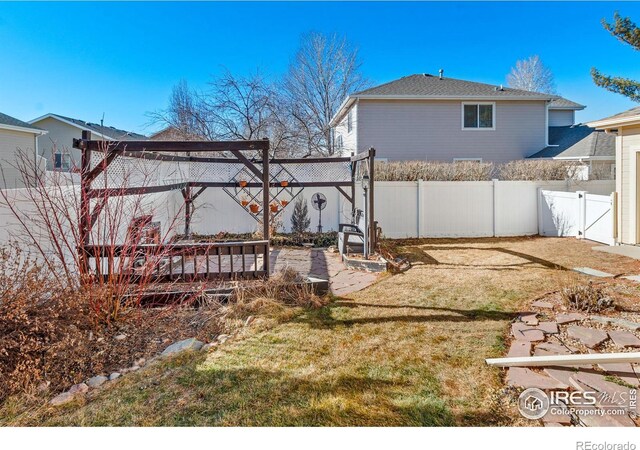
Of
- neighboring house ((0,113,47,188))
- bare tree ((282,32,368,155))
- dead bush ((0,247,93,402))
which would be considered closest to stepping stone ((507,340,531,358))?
dead bush ((0,247,93,402))

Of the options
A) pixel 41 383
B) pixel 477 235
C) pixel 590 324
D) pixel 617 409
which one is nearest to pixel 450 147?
pixel 477 235

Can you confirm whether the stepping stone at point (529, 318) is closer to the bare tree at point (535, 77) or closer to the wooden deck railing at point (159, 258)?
the wooden deck railing at point (159, 258)

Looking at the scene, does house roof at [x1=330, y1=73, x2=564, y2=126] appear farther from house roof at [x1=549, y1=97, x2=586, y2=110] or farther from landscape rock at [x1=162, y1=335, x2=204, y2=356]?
landscape rock at [x1=162, y1=335, x2=204, y2=356]

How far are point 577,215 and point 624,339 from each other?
6.94 m

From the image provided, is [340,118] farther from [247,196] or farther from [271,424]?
[271,424]

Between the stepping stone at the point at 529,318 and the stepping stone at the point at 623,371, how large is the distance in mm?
A: 1027

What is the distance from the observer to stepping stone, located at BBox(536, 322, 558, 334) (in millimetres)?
3818

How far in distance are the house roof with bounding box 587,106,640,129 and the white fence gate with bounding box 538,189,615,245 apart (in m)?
1.46

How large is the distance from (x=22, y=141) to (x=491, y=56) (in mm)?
17475

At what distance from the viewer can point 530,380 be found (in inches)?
112

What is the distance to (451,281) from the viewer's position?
593 cm

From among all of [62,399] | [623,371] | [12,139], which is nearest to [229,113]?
[12,139]

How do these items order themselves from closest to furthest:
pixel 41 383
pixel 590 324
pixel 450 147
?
1. pixel 41 383
2. pixel 590 324
3. pixel 450 147

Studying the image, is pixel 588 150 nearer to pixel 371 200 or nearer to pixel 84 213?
pixel 371 200
